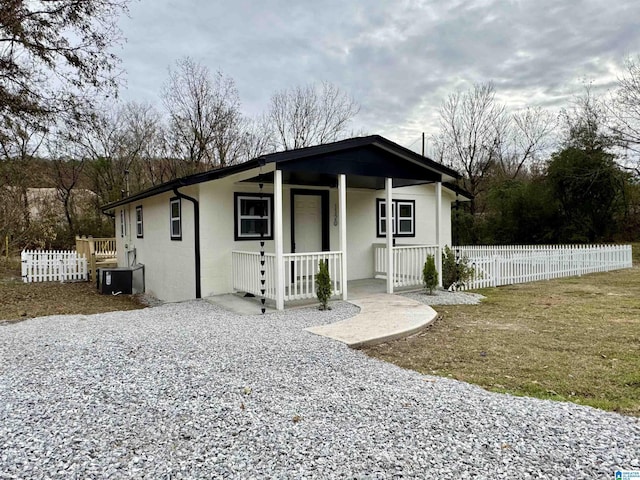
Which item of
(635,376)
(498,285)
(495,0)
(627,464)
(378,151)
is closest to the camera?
(627,464)

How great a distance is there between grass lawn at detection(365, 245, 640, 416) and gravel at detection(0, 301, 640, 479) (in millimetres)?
479

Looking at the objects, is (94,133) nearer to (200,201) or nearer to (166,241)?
(166,241)

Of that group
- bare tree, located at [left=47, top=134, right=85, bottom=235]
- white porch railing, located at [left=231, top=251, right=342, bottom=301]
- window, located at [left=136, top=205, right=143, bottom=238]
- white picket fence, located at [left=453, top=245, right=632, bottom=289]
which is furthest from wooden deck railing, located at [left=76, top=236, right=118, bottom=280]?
white picket fence, located at [left=453, top=245, right=632, bottom=289]

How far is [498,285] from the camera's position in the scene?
1097 cm

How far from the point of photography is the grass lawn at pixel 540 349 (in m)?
3.80

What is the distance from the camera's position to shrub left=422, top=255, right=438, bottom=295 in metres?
8.78

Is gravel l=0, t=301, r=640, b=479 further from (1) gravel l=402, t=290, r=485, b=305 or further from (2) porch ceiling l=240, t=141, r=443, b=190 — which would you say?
(1) gravel l=402, t=290, r=485, b=305

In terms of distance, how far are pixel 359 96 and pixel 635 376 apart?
70.7 ft

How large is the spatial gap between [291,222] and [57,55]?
6.62m

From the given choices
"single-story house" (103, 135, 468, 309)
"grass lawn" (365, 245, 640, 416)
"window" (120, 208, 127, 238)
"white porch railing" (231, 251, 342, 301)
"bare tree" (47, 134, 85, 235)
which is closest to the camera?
"grass lawn" (365, 245, 640, 416)

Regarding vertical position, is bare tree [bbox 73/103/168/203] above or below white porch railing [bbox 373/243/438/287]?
above

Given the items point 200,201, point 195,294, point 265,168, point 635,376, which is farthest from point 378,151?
point 635,376

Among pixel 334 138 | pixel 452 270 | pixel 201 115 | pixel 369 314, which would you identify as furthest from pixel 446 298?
pixel 201 115

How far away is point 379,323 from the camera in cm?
606
